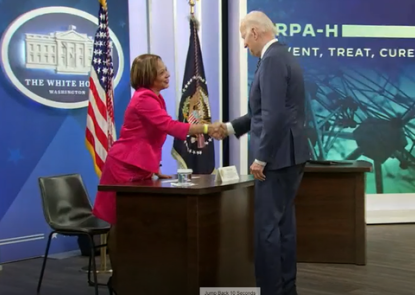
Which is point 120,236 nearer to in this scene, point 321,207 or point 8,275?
point 8,275

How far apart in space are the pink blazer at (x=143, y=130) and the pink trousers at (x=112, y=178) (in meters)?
0.05

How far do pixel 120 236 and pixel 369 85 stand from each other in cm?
433

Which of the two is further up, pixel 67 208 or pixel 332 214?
pixel 67 208

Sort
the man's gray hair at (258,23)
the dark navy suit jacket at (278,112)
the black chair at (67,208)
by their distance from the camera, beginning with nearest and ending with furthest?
1. the dark navy suit jacket at (278,112)
2. the man's gray hair at (258,23)
3. the black chair at (67,208)

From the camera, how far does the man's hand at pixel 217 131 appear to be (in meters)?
3.81

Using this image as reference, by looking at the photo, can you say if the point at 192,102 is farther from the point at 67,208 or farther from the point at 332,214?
the point at 67,208

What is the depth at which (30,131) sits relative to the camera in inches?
202

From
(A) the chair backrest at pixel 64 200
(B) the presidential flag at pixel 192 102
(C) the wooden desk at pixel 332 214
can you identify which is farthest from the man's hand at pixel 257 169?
(B) the presidential flag at pixel 192 102

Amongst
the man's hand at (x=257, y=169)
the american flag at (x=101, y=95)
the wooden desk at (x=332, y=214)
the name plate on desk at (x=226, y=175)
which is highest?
the american flag at (x=101, y=95)

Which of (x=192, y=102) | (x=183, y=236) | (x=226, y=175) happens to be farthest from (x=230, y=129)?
(x=192, y=102)

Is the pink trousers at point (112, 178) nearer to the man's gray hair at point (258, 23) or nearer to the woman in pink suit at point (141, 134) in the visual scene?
the woman in pink suit at point (141, 134)

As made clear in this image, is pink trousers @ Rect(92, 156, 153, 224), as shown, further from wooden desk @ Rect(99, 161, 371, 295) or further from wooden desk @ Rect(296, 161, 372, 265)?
wooden desk @ Rect(296, 161, 372, 265)

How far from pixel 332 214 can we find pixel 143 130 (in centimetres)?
190

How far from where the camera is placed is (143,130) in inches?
138
